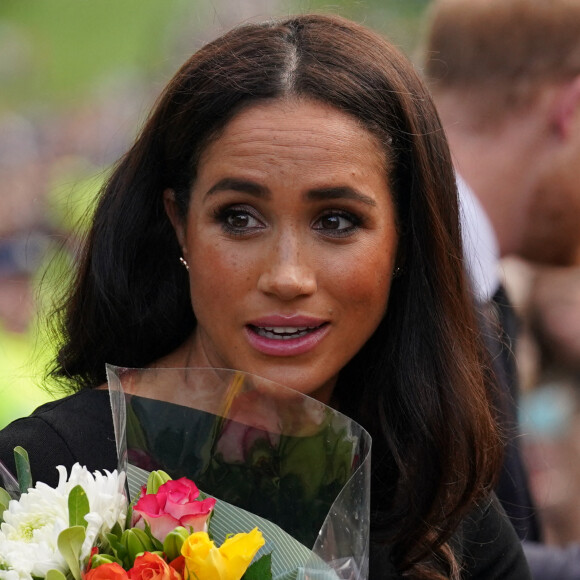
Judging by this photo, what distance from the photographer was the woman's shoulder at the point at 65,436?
79.8 inches

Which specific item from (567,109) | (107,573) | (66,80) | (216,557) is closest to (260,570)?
(216,557)

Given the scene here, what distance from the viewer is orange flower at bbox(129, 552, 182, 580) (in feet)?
4.32

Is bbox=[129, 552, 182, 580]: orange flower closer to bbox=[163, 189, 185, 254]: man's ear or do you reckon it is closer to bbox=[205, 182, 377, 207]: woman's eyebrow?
bbox=[205, 182, 377, 207]: woman's eyebrow

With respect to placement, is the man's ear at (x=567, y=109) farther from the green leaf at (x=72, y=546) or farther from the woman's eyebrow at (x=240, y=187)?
the green leaf at (x=72, y=546)

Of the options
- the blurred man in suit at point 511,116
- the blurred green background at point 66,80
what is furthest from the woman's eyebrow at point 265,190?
the blurred green background at point 66,80

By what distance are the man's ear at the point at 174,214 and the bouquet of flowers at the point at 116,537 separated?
93cm

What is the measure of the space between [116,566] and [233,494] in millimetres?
273

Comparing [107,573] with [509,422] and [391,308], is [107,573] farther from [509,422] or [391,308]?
[509,422]

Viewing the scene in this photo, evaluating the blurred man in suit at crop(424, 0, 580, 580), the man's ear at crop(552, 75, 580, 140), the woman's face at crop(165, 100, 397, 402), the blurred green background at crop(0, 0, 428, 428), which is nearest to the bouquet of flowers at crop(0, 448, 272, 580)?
the woman's face at crop(165, 100, 397, 402)

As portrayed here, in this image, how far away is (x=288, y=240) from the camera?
2.10 m

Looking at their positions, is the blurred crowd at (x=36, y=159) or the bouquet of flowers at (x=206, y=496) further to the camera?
the blurred crowd at (x=36, y=159)

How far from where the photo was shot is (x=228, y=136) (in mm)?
2201

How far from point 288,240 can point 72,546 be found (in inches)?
34.5

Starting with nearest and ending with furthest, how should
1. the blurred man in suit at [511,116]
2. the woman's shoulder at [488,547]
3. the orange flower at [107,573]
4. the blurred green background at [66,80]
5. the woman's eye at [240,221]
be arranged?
1. the orange flower at [107,573]
2. the woman's eye at [240,221]
3. the woman's shoulder at [488,547]
4. the blurred man in suit at [511,116]
5. the blurred green background at [66,80]
